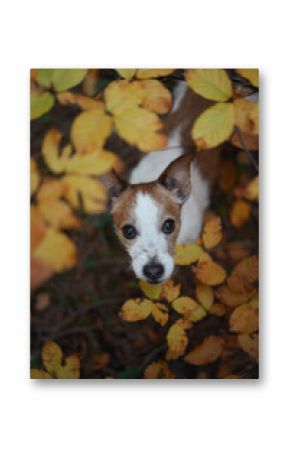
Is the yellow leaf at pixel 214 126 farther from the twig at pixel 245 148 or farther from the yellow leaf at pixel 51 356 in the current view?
the yellow leaf at pixel 51 356

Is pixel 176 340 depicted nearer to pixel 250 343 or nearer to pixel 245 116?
pixel 250 343

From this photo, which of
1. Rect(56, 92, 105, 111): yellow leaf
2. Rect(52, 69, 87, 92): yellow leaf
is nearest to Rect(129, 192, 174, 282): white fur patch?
Rect(56, 92, 105, 111): yellow leaf

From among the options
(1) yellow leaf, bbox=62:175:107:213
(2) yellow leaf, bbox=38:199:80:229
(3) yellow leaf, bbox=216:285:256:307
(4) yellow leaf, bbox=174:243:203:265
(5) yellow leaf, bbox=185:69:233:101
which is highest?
(5) yellow leaf, bbox=185:69:233:101

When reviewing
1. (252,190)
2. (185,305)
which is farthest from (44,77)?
(185,305)

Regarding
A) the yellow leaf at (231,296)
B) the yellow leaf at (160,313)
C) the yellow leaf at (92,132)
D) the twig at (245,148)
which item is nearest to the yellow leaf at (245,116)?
the twig at (245,148)

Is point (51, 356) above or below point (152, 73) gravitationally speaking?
below

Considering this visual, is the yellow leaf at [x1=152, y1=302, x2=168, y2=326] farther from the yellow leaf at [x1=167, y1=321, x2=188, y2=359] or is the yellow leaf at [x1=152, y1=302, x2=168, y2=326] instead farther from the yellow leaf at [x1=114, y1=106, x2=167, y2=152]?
the yellow leaf at [x1=114, y1=106, x2=167, y2=152]
